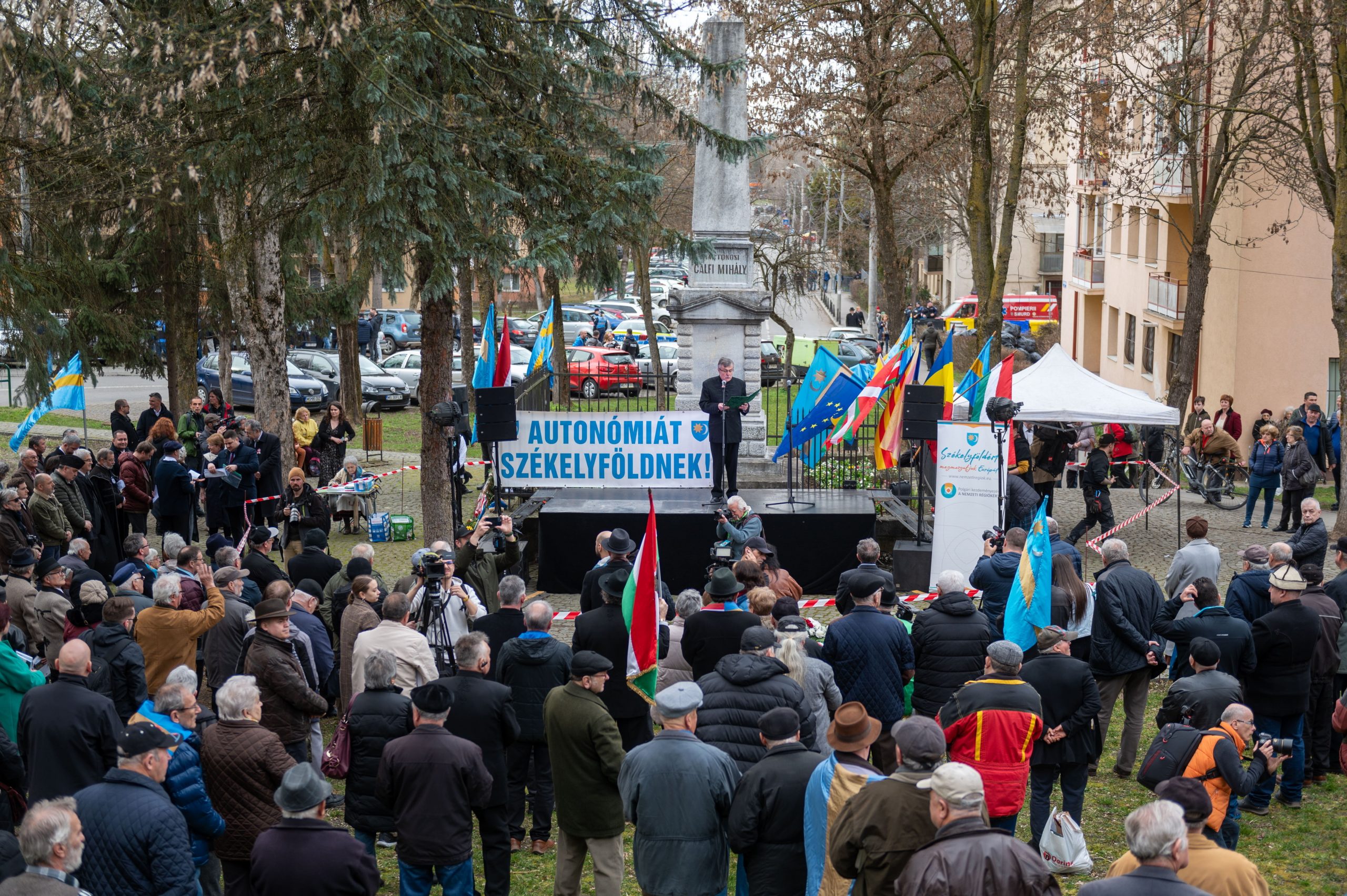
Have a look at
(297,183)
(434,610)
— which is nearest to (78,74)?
(297,183)

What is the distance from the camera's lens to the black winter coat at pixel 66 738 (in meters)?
6.67

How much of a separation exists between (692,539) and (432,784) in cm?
864

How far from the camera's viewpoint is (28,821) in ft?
15.6

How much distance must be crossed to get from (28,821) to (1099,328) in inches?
1874

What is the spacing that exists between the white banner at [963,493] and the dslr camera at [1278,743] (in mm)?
5139

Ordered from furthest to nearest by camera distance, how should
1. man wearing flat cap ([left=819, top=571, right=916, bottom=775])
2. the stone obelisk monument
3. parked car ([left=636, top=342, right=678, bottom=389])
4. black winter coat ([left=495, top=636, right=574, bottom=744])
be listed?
parked car ([left=636, top=342, right=678, bottom=389]) → the stone obelisk monument → man wearing flat cap ([left=819, top=571, right=916, bottom=775]) → black winter coat ([left=495, top=636, right=574, bottom=744])

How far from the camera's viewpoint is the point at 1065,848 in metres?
7.59

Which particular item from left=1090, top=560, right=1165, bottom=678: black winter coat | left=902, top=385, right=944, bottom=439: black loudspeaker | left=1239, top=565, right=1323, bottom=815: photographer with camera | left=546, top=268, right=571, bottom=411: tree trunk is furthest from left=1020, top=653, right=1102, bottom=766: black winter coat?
left=546, top=268, right=571, bottom=411: tree trunk

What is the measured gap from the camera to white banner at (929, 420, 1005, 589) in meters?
13.6

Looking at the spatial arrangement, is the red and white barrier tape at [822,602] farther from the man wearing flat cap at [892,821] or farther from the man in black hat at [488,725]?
the man wearing flat cap at [892,821]

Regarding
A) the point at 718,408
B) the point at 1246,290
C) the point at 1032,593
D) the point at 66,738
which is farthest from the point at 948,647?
the point at 1246,290

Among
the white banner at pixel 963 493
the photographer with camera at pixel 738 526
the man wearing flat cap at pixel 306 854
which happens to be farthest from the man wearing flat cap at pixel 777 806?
the white banner at pixel 963 493

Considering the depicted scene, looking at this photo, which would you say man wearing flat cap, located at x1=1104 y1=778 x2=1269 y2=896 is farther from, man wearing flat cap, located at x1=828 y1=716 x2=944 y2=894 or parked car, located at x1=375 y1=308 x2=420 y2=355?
parked car, located at x1=375 y1=308 x2=420 y2=355

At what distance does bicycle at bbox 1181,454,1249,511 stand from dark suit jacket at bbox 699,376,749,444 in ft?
31.3
